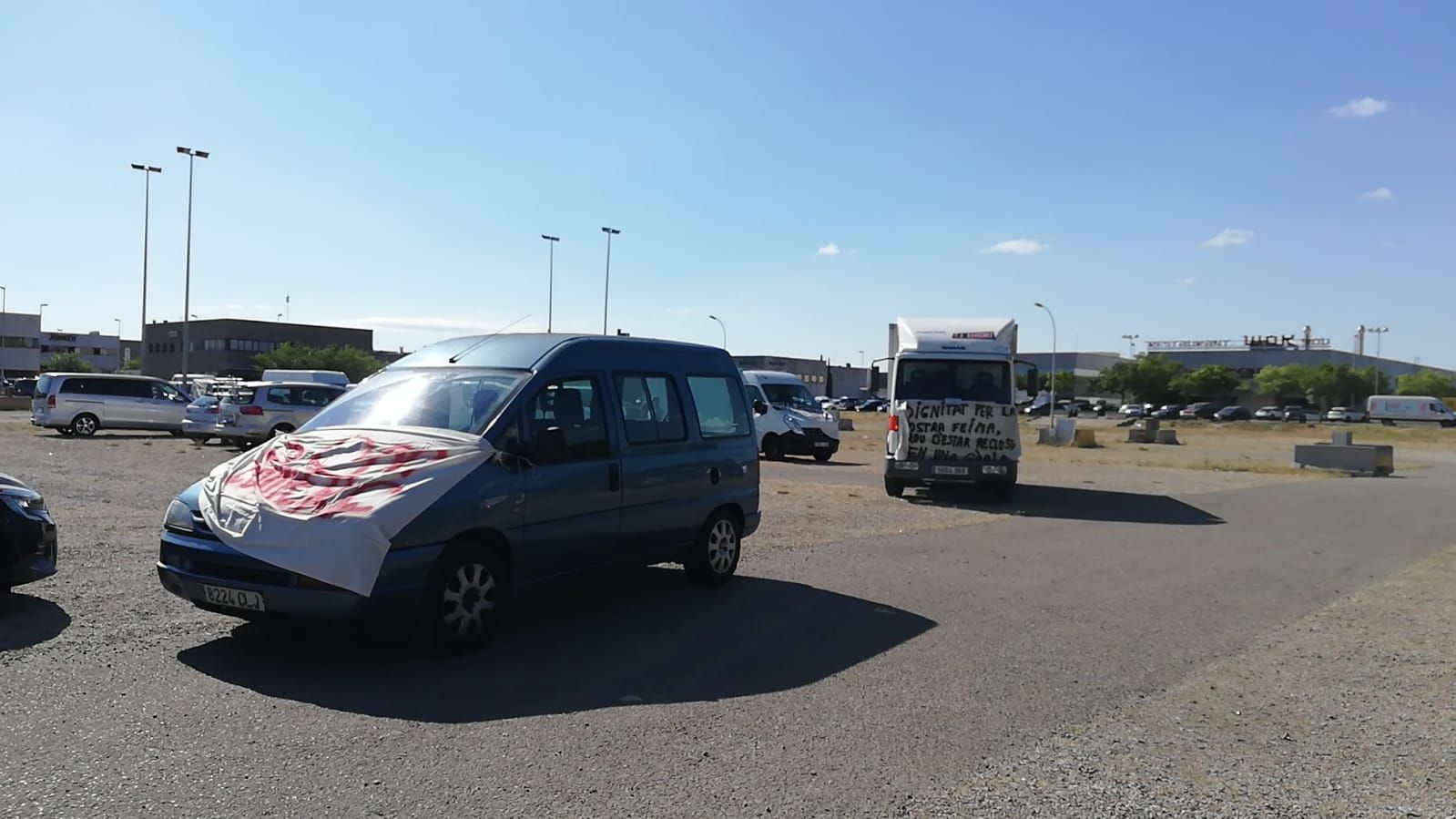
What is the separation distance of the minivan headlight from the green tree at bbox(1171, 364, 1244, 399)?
120308 millimetres

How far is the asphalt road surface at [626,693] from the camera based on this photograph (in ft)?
15.2

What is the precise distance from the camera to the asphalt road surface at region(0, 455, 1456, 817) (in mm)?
4621

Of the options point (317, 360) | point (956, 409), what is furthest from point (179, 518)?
point (317, 360)

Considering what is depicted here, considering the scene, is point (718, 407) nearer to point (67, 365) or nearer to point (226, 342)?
point (226, 342)

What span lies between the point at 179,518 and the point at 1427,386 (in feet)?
461

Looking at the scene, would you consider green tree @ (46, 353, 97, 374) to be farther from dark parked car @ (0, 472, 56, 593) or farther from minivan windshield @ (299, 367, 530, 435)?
minivan windshield @ (299, 367, 530, 435)

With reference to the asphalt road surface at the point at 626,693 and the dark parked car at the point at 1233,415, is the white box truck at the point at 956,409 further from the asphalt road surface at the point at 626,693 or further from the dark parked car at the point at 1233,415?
the dark parked car at the point at 1233,415

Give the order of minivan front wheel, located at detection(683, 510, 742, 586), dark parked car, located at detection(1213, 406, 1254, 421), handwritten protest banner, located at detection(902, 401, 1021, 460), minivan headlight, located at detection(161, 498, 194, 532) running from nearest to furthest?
minivan headlight, located at detection(161, 498, 194, 532)
minivan front wheel, located at detection(683, 510, 742, 586)
handwritten protest banner, located at detection(902, 401, 1021, 460)
dark parked car, located at detection(1213, 406, 1254, 421)

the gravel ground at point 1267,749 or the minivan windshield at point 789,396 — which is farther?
the minivan windshield at point 789,396

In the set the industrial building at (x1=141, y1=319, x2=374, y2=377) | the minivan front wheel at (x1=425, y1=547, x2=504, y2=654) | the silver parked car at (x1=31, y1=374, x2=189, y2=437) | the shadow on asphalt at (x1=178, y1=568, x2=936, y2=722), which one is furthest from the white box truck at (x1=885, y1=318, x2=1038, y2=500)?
the industrial building at (x1=141, y1=319, x2=374, y2=377)

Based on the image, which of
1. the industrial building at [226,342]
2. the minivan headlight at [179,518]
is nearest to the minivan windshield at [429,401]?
the minivan headlight at [179,518]

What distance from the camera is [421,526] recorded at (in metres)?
6.48

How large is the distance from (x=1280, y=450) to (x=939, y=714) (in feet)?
147

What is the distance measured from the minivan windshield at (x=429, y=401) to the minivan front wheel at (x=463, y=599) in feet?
2.86
